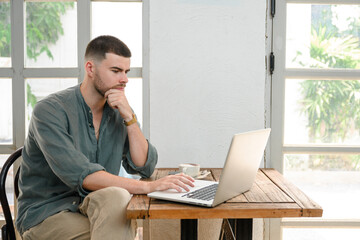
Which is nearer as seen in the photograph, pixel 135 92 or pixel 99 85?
pixel 99 85

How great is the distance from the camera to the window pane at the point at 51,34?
2.39 m

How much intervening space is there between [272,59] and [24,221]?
5.36ft

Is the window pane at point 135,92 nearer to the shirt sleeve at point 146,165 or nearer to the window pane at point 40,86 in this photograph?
the window pane at point 40,86

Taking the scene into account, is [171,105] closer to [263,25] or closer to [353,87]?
[263,25]

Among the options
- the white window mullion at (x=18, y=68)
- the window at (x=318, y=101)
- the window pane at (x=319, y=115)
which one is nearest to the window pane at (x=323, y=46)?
the window at (x=318, y=101)

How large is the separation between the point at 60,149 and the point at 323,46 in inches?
69.0

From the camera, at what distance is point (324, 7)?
242 cm

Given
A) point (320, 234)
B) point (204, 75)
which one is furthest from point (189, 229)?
Answer: point (320, 234)

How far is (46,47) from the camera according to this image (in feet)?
7.93

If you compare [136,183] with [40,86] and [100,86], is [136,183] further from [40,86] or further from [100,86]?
[40,86]

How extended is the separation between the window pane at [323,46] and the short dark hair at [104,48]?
1.14 m

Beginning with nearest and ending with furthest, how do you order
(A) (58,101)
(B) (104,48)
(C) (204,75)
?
(A) (58,101), (B) (104,48), (C) (204,75)

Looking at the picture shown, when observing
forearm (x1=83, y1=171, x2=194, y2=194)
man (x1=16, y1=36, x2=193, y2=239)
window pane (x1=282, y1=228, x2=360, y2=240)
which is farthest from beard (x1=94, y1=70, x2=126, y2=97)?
window pane (x1=282, y1=228, x2=360, y2=240)

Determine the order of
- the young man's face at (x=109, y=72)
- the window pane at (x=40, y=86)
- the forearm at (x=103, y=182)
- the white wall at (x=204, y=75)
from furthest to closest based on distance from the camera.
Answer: the window pane at (x=40, y=86) → the white wall at (x=204, y=75) → the young man's face at (x=109, y=72) → the forearm at (x=103, y=182)
